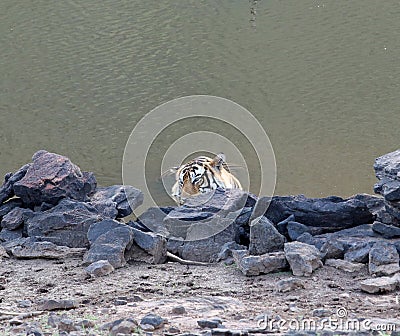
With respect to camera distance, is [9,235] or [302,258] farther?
[9,235]

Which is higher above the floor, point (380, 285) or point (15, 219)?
point (15, 219)

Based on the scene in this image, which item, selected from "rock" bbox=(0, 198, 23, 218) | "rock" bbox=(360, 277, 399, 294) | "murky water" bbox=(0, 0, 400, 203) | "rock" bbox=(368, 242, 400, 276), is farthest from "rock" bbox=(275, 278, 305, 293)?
"murky water" bbox=(0, 0, 400, 203)

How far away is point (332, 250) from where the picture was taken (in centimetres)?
519

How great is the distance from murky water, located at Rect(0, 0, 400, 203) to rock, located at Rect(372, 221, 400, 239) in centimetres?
354

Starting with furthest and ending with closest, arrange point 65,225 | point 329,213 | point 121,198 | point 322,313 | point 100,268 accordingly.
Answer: point 121,198 → point 65,225 → point 329,213 → point 100,268 → point 322,313

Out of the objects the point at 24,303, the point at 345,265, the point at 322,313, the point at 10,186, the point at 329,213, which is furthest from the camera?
the point at 10,186

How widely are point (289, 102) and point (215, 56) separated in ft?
6.35

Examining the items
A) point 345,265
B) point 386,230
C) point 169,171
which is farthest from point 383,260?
point 169,171

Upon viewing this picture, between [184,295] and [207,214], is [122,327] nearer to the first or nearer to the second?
[184,295]

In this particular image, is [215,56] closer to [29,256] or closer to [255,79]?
[255,79]

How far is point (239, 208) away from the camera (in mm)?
6324

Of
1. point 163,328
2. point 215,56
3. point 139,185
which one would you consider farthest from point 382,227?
point 215,56

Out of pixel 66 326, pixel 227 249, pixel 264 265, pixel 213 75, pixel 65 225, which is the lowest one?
pixel 66 326

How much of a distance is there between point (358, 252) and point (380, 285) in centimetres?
62
